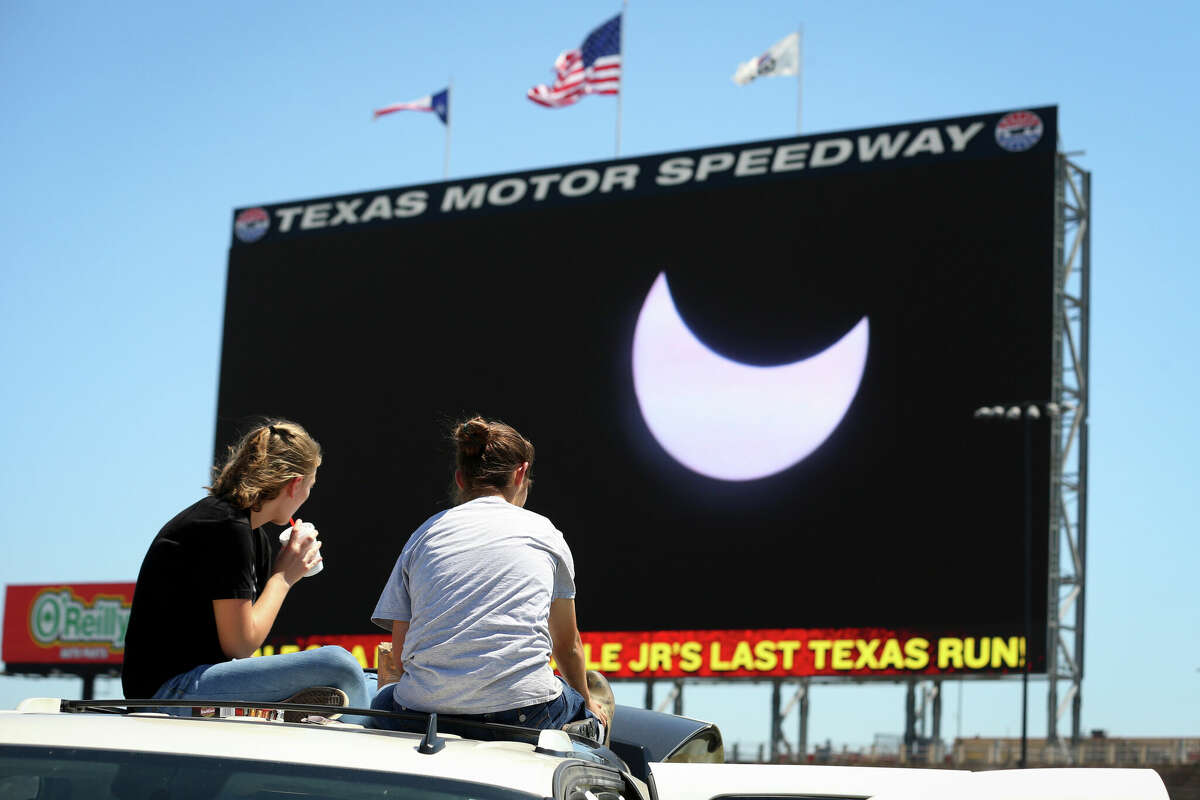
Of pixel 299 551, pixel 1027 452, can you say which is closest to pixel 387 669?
pixel 299 551

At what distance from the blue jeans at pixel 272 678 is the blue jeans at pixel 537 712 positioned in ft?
0.29

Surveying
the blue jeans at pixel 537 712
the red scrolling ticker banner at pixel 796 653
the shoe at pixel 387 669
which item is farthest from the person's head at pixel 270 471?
the red scrolling ticker banner at pixel 796 653

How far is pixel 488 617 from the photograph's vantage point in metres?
3.72

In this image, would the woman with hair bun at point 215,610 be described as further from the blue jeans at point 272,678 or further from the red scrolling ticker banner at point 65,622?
the red scrolling ticker banner at point 65,622

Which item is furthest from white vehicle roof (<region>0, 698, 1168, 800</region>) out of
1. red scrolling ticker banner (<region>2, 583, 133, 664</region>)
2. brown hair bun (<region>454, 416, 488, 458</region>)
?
red scrolling ticker banner (<region>2, 583, 133, 664</region>)

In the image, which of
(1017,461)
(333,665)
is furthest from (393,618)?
(1017,461)

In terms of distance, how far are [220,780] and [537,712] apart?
1367 millimetres

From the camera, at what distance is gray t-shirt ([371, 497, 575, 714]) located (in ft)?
12.1

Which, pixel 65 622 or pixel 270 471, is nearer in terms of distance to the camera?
pixel 270 471

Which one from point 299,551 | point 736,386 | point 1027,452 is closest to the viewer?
point 299,551

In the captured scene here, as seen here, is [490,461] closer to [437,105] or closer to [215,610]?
[215,610]

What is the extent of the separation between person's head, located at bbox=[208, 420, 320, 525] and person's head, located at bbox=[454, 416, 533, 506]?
→ 39 cm

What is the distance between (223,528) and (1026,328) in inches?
976

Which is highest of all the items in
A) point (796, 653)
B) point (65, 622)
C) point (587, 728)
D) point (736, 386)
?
point (736, 386)
